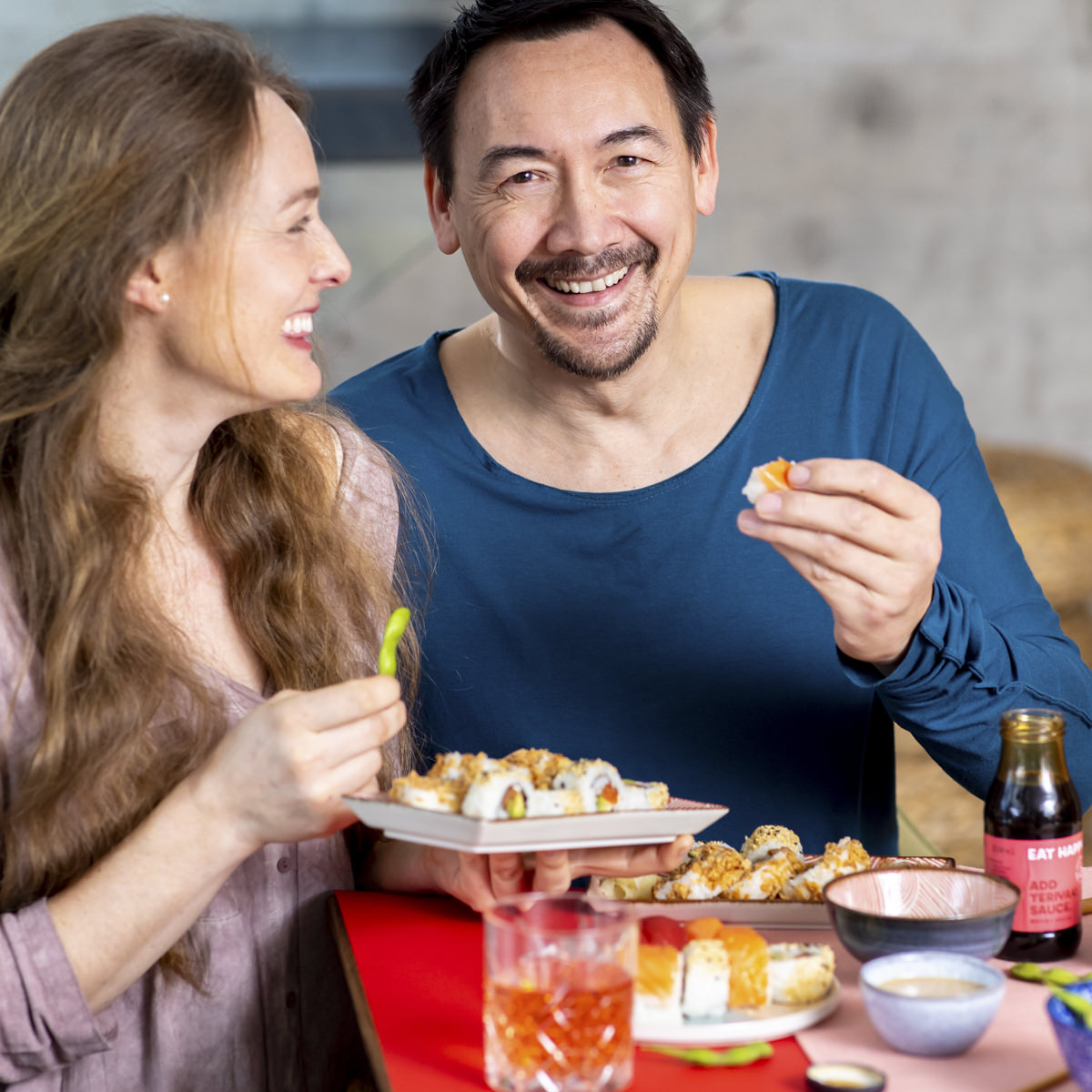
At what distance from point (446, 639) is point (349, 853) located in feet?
1.36

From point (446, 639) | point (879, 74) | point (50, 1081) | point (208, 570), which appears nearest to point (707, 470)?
point (446, 639)

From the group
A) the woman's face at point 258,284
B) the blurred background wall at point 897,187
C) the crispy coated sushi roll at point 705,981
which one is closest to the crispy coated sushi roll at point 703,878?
the crispy coated sushi roll at point 705,981

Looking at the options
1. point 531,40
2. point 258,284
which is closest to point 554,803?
point 258,284

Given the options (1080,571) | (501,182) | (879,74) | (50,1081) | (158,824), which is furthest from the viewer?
(879,74)

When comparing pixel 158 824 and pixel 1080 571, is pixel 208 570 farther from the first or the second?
pixel 1080 571

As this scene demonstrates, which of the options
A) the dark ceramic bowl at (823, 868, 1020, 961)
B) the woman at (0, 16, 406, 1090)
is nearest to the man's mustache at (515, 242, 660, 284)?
the woman at (0, 16, 406, 1090)

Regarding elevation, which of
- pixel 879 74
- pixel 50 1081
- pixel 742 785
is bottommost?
pixel 50 1081

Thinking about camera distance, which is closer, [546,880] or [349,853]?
[546,880]

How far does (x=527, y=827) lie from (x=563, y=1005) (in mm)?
176

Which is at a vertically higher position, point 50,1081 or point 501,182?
point 501,182

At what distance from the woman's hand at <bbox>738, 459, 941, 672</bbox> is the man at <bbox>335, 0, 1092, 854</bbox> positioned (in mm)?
489

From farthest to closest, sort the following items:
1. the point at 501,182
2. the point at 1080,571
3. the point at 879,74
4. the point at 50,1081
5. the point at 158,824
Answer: the point at 879,74 < the point at 1080,571 < the point at 501,182 < the point at 50,1081 < the point at 158,824

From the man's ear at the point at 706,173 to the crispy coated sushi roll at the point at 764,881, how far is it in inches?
43.1

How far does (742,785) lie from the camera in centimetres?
193
